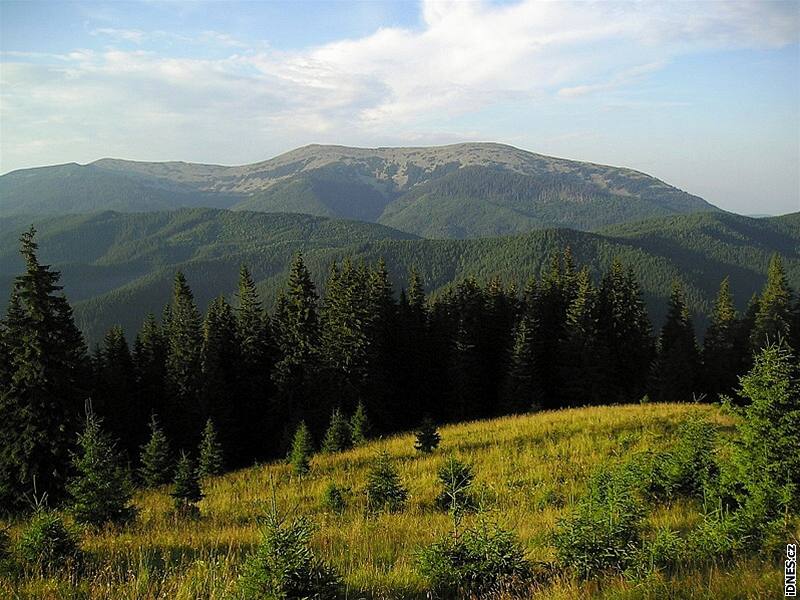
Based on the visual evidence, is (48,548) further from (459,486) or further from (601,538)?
(459,486)

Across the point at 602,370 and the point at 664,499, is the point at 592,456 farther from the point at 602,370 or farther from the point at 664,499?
the point at 602,370

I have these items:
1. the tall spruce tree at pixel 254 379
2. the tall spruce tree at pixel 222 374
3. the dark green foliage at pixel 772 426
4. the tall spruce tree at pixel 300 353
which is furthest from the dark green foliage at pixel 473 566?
the tall spruce tree at pixel 254 379

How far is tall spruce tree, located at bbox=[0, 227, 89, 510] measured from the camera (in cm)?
2028

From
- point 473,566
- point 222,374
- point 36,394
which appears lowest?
point 222,374

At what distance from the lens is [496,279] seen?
56219 millimetres

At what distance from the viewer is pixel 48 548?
6332 millimetres

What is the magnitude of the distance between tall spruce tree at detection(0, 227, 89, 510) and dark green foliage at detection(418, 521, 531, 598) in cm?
2062

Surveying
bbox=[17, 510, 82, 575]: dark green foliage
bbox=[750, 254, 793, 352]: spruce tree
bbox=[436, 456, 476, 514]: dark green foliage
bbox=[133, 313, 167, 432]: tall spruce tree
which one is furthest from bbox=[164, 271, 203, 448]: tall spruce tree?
bbox=[750, 254, 793, 352]: spruce tree

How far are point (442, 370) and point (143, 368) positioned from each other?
26822 millimetres

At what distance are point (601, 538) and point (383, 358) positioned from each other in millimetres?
37742

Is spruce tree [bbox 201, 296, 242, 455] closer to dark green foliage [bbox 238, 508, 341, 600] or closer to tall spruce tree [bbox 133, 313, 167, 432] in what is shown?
tall spruce tree [bbox 133, 313, 167, 432]

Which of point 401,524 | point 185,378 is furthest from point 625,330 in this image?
point 401,524

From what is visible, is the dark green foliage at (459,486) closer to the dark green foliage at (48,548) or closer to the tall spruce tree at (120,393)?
the dark green foliage at (48,548)

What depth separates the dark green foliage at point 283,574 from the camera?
4531mm
